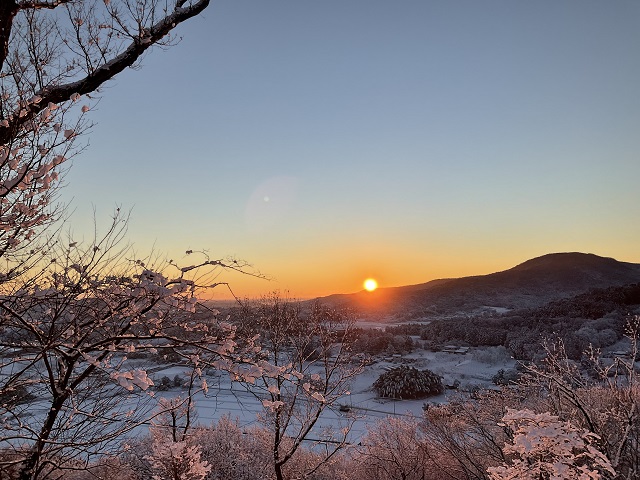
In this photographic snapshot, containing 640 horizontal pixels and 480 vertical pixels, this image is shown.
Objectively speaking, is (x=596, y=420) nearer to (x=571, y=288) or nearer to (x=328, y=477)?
(x=328, y=477)

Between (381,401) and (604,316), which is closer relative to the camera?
(381,401)

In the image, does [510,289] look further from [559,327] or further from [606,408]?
[606,408]

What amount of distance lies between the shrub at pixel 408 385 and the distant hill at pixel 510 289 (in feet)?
121

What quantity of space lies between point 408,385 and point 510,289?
200 feet

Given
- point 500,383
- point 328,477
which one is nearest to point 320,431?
point 328,477

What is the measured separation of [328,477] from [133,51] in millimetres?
15232

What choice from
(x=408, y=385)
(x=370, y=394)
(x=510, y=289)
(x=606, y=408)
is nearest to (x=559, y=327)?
(x=408, y=385)

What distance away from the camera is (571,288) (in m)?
75.2

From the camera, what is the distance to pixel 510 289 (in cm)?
7638

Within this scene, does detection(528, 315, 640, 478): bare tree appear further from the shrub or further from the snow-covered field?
the shrub

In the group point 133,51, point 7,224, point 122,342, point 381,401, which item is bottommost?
point 381,401

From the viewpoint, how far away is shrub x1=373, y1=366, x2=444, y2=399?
25.2 m

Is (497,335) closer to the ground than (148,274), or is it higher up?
closer to the ground

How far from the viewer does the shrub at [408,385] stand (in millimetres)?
25188
